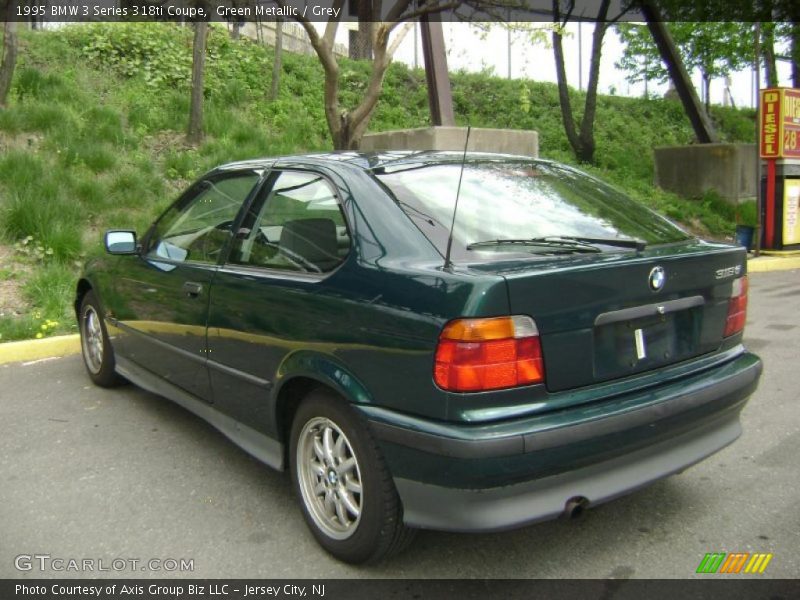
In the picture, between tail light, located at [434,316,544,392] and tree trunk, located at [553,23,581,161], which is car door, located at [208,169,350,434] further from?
tree trunk, located at [553,23,581,161]

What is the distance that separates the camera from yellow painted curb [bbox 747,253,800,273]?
1146 centimetres

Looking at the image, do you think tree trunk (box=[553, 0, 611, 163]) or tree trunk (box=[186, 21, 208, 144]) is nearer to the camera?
tree trunk (box=[186, 21, 208, 144])

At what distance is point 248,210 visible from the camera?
3.68 m

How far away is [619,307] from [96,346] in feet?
13.0

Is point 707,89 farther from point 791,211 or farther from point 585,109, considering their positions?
A: point 791,211

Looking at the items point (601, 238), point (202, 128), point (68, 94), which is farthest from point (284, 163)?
point (68, 94)

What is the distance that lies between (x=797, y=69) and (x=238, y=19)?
44.1ft

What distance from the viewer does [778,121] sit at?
40.0 feet

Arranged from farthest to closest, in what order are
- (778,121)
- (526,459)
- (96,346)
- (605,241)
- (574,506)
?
1. (778,121)
2. (96,346)
3. (605,241)
4. (574,506)
5. (526,459)

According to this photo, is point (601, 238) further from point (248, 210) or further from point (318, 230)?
point (248, 210)

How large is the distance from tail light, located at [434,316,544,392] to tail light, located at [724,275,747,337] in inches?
48.2

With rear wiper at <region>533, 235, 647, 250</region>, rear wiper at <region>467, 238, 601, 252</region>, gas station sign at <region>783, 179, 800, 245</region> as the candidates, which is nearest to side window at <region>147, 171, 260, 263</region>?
rear wiper at <region>467, 238, 601, 252</region>

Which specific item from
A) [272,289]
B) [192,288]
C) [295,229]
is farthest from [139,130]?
[272,289]

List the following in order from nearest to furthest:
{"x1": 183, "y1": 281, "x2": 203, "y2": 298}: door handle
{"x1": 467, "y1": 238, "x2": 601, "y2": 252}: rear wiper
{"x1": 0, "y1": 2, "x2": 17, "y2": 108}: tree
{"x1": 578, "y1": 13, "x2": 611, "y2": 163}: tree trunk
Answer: {"x1": 467, "y1": 238, "x2": 601, "y2": 252}: rear wiper
{"x1": 183, "y1": 281, "x2": 203, "y2": 298}: door handle
{"x1": 0, "y1": 2, "x2": 17, "y2": 108}: tree
{"x1": 578, "y1": 13, "x2": 611, "y2": 163}: tree trunk
